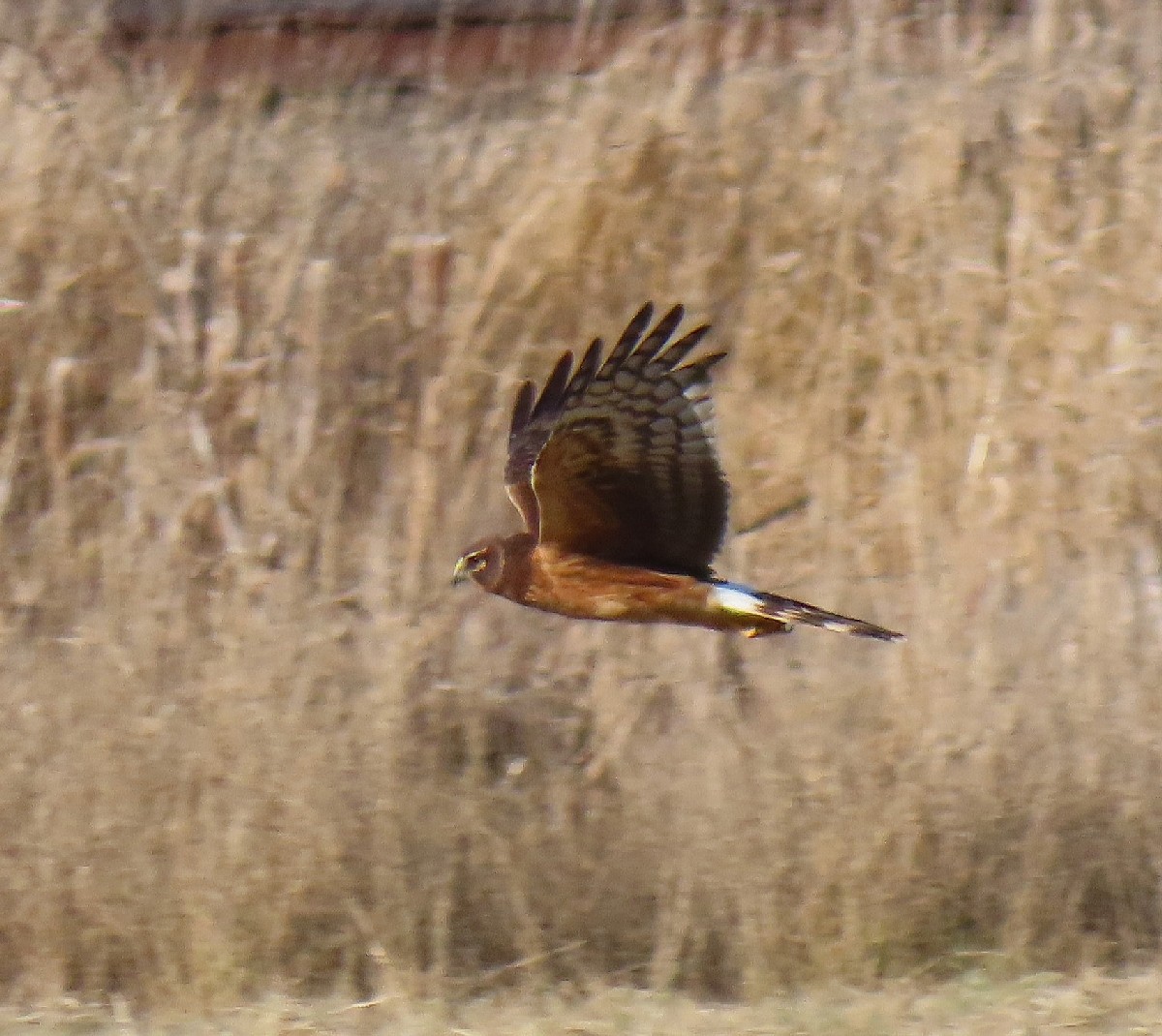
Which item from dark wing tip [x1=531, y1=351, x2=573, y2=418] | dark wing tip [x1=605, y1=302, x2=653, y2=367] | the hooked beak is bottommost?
the hooked beak

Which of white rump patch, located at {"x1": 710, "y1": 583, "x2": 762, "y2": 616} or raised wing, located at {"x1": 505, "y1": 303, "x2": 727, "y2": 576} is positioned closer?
raised wing, located at {"x1": 505, "y1": 303, "x2": 727, "y2": 576}

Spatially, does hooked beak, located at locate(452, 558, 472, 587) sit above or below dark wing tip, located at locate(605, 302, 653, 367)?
below

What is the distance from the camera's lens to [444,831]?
201 inches

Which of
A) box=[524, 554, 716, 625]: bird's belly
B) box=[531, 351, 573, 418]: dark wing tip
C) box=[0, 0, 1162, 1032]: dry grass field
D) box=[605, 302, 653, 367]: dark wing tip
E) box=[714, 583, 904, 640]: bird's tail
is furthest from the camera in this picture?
box=[0, 0, 1162, 1032]: dry grass field

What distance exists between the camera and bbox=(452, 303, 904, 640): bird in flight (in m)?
4.18

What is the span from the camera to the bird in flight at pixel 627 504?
13.7 feet

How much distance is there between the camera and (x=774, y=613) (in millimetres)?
4410

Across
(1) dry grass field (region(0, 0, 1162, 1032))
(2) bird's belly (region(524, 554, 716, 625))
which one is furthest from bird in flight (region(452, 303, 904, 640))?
(1) dry grass field (region(0, 0, 1162, 1032))

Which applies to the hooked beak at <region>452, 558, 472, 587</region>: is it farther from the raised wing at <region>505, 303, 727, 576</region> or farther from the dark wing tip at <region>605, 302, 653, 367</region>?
the dark wing tip at <region>605, 302, 653, 367</region>

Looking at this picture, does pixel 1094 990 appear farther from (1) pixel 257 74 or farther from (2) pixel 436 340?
(1) pixel 257 74

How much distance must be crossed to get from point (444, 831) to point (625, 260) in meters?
2.33

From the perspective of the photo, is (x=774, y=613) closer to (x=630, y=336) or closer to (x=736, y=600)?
(x=736, y=600)

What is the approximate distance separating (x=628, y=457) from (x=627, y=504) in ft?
0.57

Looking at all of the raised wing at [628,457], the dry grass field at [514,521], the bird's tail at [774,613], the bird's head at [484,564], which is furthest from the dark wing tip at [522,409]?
the dry grass field at [514,521]
